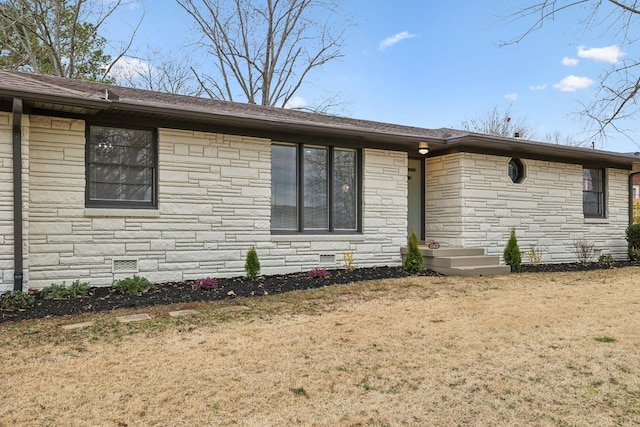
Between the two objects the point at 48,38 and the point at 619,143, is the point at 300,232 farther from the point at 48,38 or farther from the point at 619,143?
the point at 48,38

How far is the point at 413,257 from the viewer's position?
8.46 m

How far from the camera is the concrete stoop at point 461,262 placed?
839cm

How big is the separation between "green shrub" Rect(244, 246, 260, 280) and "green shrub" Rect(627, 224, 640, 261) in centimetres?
969

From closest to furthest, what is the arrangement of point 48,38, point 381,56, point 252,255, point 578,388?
point 578,388 < point 252,255 < point 48,38 < point 381,56

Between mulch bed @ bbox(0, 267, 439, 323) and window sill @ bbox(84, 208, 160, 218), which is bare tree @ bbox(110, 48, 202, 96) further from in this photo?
mulch bed @ bbox(0, 267, 439, 323)

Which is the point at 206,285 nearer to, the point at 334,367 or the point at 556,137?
the point at 334,367

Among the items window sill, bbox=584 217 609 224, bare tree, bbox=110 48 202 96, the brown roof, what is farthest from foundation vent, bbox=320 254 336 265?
bare tree, bbox=110 48 202 96

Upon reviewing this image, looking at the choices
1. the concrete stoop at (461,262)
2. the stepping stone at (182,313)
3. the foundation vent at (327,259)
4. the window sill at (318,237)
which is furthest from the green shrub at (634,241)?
the stepping stone at (182,313)

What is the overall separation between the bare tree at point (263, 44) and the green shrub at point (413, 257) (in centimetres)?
1243

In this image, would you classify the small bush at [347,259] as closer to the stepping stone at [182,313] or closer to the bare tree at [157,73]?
Answer: the stepping stone at [182,313]

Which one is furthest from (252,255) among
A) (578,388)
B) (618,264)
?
(618,264)

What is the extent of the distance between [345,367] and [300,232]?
4.85 meters

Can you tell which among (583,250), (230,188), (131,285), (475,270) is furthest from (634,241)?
(131,285)

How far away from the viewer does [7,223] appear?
5.78 meters
